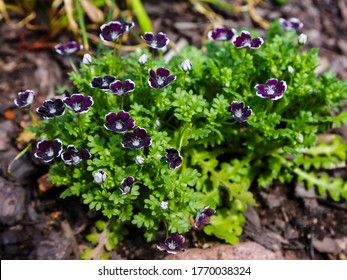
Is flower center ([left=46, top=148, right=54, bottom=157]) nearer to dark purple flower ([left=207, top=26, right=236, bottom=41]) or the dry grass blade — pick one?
dark purple flower ([left=207, top=26, right=236, bottom=41])

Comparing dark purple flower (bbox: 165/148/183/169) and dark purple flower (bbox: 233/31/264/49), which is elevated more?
dark purple flower (bbox: 233/31/264/49)

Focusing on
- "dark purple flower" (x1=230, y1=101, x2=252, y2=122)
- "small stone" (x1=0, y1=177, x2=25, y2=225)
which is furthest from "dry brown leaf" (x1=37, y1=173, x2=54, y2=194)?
"dark purple flower" (x1=230, y1=101, x2=252, y2=122)

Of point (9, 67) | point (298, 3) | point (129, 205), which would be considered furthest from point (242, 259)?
point (298, 3)

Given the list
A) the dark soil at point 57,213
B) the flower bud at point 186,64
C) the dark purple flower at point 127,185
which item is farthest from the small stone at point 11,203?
the flower bud at point 186,64

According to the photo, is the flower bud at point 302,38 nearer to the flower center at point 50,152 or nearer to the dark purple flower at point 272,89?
the dark purple flower at point 272,89

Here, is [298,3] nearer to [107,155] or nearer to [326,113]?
[326,113]

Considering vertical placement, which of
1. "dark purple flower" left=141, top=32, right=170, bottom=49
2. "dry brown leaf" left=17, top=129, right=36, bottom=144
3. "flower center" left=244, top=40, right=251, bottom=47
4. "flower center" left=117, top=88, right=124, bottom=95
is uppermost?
"flower center" left=244, top=40, right=251, bottom=47
